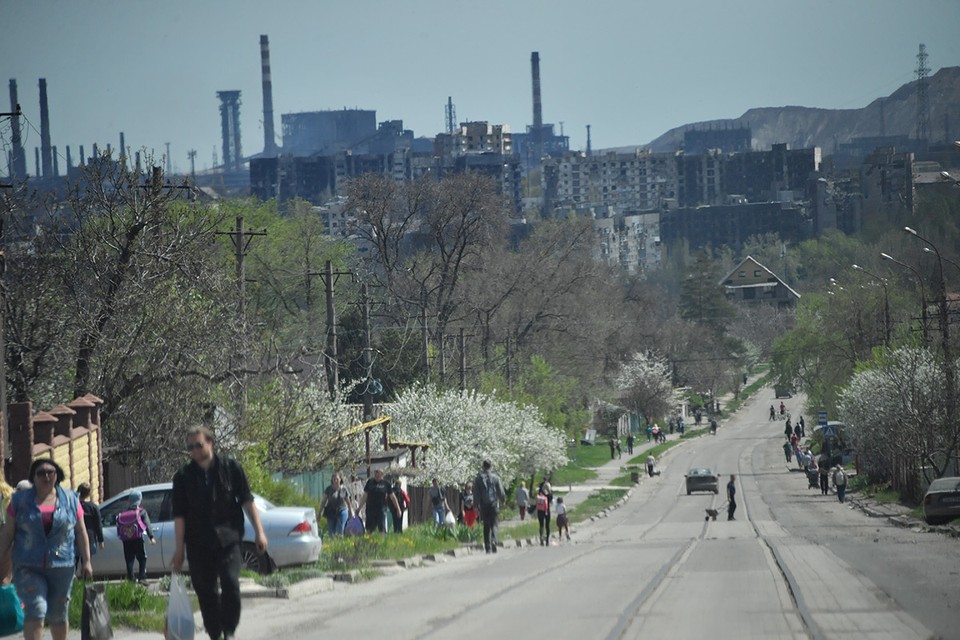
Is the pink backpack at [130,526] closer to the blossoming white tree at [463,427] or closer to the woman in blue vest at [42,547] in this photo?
the woman in blue vest at [42,547]

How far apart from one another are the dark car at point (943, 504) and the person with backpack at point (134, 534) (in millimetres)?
19248

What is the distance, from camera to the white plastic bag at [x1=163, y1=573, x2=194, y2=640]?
35.1 ft

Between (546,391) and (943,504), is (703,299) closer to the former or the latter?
(546,391)

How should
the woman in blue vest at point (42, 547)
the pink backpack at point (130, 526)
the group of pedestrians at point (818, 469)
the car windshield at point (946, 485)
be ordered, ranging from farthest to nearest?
the group of pedestrians at point (818, 469) < the car windshield at point (946, 485) < the pink backpack at point (130, 526) < the woman in blue vest at point (42, 547)

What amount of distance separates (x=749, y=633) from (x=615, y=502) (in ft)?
146

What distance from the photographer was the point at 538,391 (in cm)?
7394

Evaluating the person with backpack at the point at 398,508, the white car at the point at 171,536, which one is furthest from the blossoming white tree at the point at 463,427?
the white car at the point at 171,536

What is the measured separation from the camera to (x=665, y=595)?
15.1 metres

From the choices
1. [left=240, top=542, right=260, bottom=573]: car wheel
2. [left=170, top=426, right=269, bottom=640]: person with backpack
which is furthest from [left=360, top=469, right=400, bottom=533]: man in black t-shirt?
[left=170, top=426, right=269, bottom=640]: person with backpack

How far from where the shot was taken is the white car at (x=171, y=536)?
1844 cm

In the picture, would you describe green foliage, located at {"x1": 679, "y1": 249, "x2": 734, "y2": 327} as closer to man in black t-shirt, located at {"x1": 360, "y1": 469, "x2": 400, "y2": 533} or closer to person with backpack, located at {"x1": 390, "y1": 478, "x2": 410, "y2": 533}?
person with backpack, located at {"x1": 390, "y1": 478, "x2": 410, "y2": 533}

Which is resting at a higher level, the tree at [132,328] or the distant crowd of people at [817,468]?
the tree at [132,328]

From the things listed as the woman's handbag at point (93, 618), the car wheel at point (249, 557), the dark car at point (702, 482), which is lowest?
the dark car at point (702, 482)

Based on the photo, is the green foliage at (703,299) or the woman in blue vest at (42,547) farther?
the green foliage at (703,299)
